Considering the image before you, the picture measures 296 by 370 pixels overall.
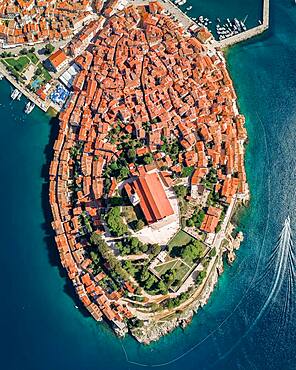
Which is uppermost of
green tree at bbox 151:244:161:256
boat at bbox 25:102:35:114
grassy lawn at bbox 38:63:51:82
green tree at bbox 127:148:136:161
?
grassy lawn at bbox 38:63:51:82

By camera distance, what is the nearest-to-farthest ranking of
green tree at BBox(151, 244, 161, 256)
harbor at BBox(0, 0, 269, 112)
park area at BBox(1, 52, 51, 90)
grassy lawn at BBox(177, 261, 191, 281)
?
green tree at BBox(151, 244, 161, 256) → grassy lawn at BBox(177, 261, 191, 281) → harbor at BBox(0, 0, 269, 112) → park area at BBox(1, 52, 51, 90)

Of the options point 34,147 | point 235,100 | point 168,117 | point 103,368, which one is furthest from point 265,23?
point 103,368

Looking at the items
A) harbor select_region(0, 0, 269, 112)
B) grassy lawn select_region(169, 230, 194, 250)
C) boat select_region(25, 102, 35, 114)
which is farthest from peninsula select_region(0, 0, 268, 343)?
boat select_region(25, 102, 35, 114)

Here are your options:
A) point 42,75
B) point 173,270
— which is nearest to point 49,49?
point 42,75

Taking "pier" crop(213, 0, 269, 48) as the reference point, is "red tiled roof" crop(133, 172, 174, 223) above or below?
below

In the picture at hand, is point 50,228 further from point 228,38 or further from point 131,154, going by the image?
point 228,38

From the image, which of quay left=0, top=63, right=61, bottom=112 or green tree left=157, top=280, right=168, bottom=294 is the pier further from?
green tree left=157, top=280, right=168, bottom=294

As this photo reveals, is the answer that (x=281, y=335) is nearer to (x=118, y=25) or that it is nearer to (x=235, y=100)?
(x=235, y=100)

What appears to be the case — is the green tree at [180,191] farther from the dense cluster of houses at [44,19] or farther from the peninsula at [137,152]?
the dense cluster of houses at [44,19]
